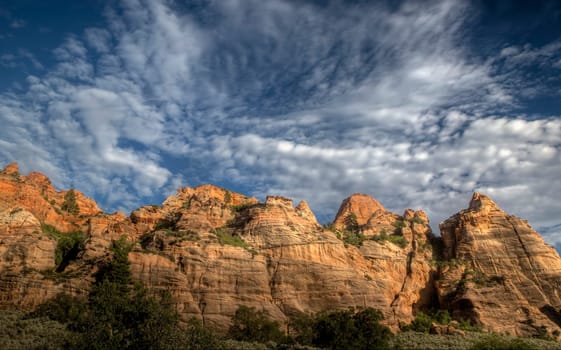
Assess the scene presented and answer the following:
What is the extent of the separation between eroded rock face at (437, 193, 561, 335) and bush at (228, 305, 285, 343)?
38277 mm

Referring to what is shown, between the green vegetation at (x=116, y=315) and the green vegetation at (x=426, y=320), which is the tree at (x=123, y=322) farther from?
the green vegetation at (x=426, y=320)

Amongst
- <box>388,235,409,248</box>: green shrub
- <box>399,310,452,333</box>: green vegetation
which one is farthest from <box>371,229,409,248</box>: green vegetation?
<box>399,310,452,333</box>: green vegetation

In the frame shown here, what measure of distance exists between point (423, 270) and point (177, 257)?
51.6m

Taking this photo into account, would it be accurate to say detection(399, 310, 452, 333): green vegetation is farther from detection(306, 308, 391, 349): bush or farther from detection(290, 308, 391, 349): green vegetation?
detection(306, 308, 391, 349): bush

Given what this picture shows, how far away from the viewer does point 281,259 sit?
77.8m

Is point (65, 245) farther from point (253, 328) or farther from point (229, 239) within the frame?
point (253, 328)

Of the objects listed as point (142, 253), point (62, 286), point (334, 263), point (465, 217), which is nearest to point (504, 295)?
point (465, 217)

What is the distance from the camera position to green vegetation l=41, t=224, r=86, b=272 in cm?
7512

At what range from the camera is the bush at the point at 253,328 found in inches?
2410

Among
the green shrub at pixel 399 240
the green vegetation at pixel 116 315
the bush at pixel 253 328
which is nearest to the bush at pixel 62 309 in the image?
the green vegetation at pixel 116 315

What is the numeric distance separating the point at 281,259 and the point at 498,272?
150 feet

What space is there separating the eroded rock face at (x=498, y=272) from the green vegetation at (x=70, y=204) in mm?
79164

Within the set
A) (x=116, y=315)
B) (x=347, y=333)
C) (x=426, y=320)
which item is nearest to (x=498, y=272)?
(x=426, y=320)

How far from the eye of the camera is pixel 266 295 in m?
71.4
